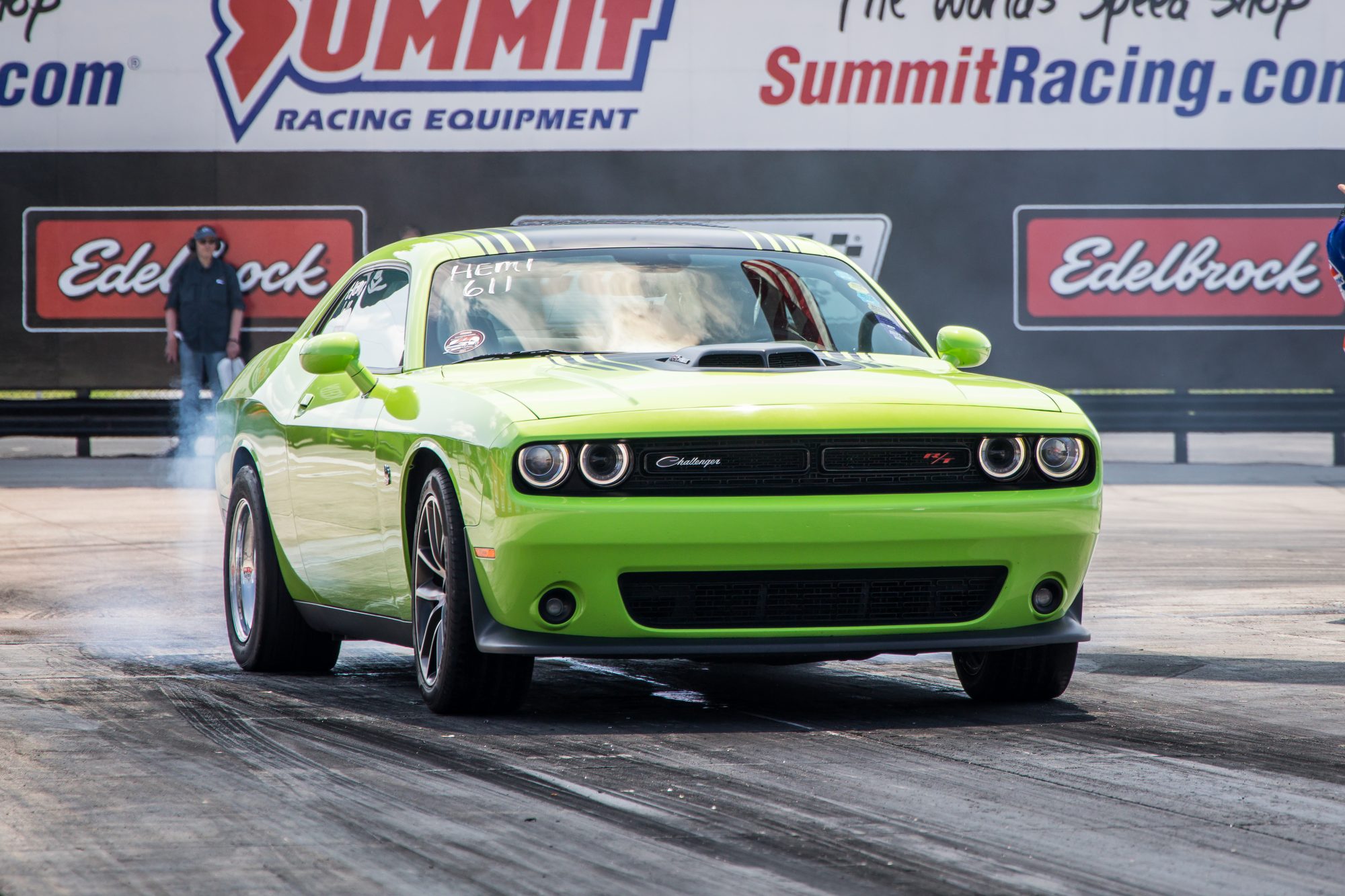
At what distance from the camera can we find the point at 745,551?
5.28m

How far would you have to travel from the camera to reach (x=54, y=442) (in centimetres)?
2178

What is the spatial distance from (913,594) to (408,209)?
1422 centimetres

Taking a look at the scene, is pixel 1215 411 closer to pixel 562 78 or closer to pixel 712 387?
pixel 562 78

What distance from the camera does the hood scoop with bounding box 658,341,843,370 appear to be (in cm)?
583

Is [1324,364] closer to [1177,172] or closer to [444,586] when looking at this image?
[1177,172]

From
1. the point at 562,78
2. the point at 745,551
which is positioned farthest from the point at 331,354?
the point at 562,78

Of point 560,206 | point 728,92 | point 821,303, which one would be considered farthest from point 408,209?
point 821,303

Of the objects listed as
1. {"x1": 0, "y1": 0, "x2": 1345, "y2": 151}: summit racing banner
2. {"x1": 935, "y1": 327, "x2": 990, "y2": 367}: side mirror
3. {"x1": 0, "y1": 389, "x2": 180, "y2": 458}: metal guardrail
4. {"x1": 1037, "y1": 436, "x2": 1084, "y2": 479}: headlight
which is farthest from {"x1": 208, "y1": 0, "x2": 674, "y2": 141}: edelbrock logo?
{"x1": 1037, "y1": 436, "x2": 1084, "y2": 479}: headlight

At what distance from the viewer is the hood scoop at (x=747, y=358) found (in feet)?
19.1

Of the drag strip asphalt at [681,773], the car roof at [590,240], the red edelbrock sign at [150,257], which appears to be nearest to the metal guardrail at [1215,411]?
the red edelbrock sign at [150,257]

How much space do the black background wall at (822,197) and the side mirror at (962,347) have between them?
12.7 metres

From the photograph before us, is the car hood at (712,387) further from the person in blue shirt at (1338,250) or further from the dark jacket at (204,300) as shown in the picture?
the dark jacket at (204,300)

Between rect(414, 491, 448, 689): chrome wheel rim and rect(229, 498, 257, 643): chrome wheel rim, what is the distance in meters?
1.42

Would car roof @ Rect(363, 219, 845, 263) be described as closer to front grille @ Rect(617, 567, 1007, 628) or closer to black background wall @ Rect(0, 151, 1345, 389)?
front grille @ Rect(617, 567, 1007, 628)
